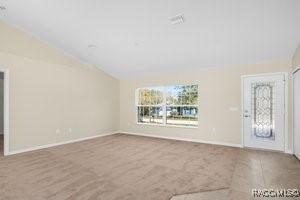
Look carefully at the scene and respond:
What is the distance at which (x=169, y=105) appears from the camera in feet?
21.2

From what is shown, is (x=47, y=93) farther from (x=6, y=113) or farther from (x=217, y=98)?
(x=217, y=98)

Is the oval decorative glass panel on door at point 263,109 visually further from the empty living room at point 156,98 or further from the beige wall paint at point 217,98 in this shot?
the beige wall paint at point 217,98

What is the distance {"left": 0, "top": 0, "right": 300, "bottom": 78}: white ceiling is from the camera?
3.11 meters

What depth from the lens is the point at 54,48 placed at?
5355 millimetres

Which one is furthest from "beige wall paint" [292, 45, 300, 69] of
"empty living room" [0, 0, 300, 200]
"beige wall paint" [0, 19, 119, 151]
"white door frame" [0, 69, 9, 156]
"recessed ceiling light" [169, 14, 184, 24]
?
"white door frame" [0, 69, 9, 156]

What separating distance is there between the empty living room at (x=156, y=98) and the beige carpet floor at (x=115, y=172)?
0.9 inches

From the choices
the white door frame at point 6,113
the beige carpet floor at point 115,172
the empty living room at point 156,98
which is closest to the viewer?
the beige carpet floor at point 115,172

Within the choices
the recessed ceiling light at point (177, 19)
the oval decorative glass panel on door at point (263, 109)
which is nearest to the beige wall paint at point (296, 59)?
the oval decorative glass panel on door at point (263, 109)

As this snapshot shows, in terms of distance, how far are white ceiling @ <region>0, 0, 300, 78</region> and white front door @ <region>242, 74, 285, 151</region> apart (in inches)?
25.0

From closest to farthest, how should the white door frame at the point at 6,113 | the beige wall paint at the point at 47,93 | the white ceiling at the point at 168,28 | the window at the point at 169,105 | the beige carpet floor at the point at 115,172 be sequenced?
the beige carpet floor at the point at 115,172 → the white ceiling at the point at 168,28 → the white door frame at the point at 6,113 → the beige wall paint at the point at 47,93 → the window at the point at 169,105

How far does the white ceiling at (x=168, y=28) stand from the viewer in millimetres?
3113

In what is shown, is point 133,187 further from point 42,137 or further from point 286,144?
point 286,144

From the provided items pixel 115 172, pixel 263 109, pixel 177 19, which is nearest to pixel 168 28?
pixel 177 19

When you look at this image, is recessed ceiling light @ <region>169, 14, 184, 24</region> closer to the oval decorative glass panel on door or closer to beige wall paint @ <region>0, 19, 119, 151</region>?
the oval decorative glass panel on door
